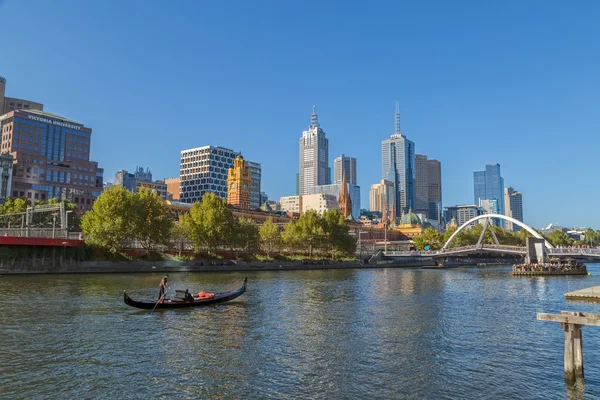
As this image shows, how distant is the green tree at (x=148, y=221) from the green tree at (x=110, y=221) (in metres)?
1.07

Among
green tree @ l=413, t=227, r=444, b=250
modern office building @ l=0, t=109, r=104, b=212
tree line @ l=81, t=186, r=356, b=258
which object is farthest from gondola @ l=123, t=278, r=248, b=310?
green tree @ l=413, t=227, r=444, b=250

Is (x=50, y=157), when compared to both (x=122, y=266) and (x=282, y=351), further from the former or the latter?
(x=282, y=351)

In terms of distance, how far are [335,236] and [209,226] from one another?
149 ft

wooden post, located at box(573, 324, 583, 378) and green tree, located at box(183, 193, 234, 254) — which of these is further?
green tree, located at box(183, 193, 234, 254)

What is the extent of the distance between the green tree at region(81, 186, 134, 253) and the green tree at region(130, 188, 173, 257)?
107 cm

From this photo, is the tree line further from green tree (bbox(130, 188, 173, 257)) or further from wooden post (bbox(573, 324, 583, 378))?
wooden post (bbox(573, 324, 583, 378))

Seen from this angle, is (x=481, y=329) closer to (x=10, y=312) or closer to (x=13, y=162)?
(x=10, y=312)

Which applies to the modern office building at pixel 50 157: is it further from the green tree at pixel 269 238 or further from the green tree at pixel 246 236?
the green tree at pixel 246 236

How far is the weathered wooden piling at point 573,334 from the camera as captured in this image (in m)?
19.2

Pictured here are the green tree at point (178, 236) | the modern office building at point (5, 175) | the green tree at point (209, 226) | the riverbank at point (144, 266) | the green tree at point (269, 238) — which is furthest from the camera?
the modern office building at point (5, 175)

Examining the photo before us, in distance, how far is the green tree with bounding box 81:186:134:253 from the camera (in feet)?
280

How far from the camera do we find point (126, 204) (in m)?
89.6

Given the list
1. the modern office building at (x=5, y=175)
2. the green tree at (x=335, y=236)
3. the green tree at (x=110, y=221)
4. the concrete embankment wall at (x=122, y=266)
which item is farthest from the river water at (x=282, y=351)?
the modern office building at (x=5, y=175)

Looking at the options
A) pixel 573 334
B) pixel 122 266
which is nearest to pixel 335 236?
pixel 122 266
